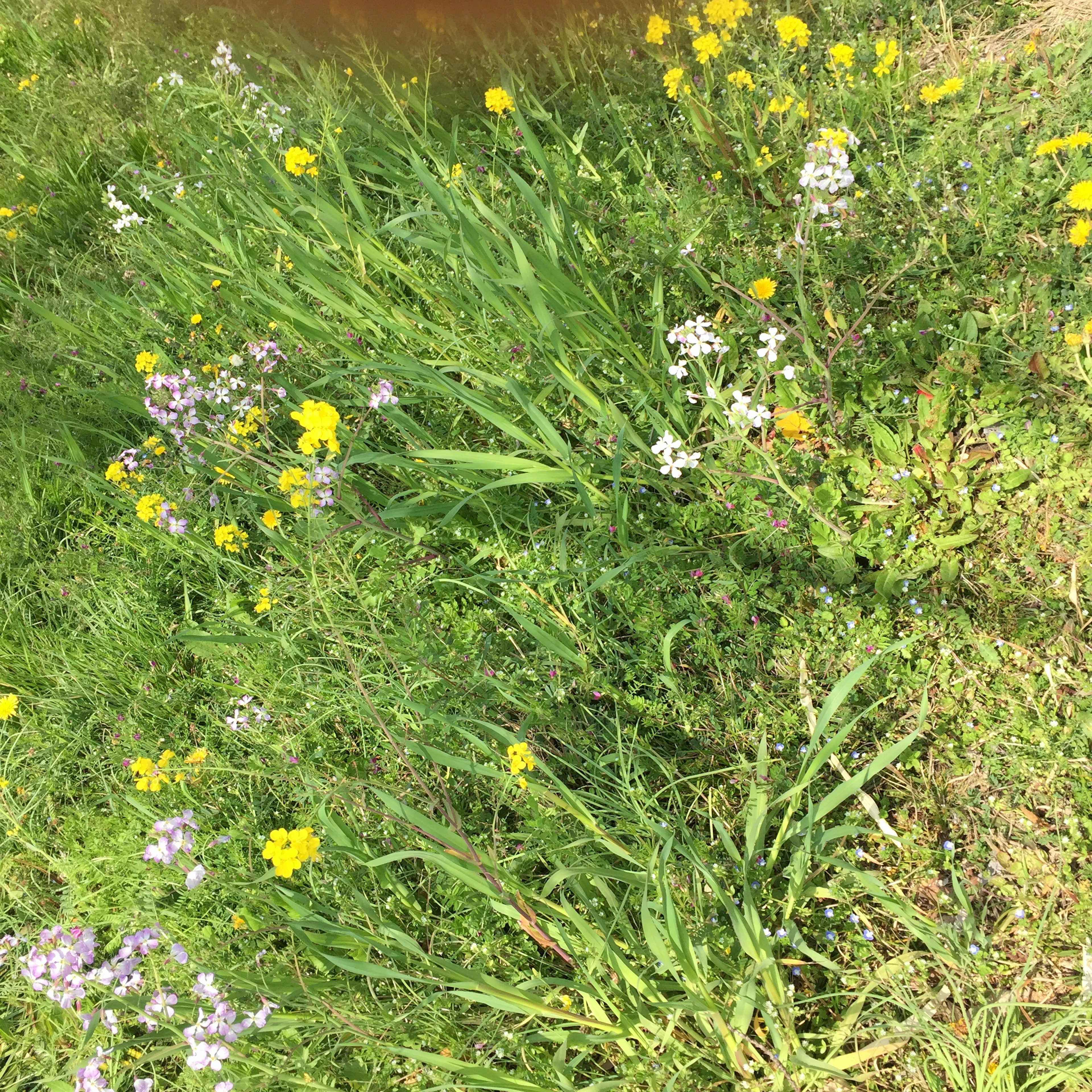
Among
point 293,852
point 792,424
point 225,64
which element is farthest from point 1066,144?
point 225,64

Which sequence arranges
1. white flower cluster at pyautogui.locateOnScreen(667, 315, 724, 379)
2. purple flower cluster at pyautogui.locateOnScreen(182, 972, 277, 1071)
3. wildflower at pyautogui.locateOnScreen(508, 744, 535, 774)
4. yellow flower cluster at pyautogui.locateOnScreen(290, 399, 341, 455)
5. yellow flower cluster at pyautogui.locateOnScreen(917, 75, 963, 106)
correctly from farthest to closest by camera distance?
yellow flower cluster at pyautogui.locateOnScreen(917, 75, 963, 106), white flower cluster at pyautogui.locateOnScreen(667, 315, 724, 379), yellow flower cluster at pyautogui.locateOnScreen(290, 399, 341, 455), wildflower at pyautogui.locateOnScreen(508, 744, 535, 774), purple flower cluster at pyautogui.locateOnScreen(182, 972, 277, 1071)

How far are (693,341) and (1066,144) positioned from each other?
109cm

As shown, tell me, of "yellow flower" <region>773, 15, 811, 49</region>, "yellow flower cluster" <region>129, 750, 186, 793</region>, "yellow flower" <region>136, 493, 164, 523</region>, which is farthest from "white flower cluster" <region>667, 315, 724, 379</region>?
"yellow flower cluster" <region>129, 750, 186, 793</region>

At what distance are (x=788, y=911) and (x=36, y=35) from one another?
5958 mm

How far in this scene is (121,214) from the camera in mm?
3719

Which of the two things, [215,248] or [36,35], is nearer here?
[215,248]

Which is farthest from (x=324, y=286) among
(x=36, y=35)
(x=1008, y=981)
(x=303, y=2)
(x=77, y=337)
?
(x=36, y=35)

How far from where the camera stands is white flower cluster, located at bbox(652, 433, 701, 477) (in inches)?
85.2

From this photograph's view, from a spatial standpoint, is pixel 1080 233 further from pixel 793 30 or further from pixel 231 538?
pixel 231 538

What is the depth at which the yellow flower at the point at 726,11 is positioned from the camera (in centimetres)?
256

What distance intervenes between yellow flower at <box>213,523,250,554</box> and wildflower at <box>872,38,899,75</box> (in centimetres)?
242

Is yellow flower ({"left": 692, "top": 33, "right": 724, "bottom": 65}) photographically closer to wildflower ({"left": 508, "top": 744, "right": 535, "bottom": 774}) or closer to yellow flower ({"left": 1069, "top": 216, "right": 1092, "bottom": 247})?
yellow flower ({"left": 1069, "top": 216, "right": 1092, "bottom": 247})

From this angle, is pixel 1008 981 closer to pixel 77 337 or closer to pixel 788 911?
pixel 788 911

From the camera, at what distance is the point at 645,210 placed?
2805mm
